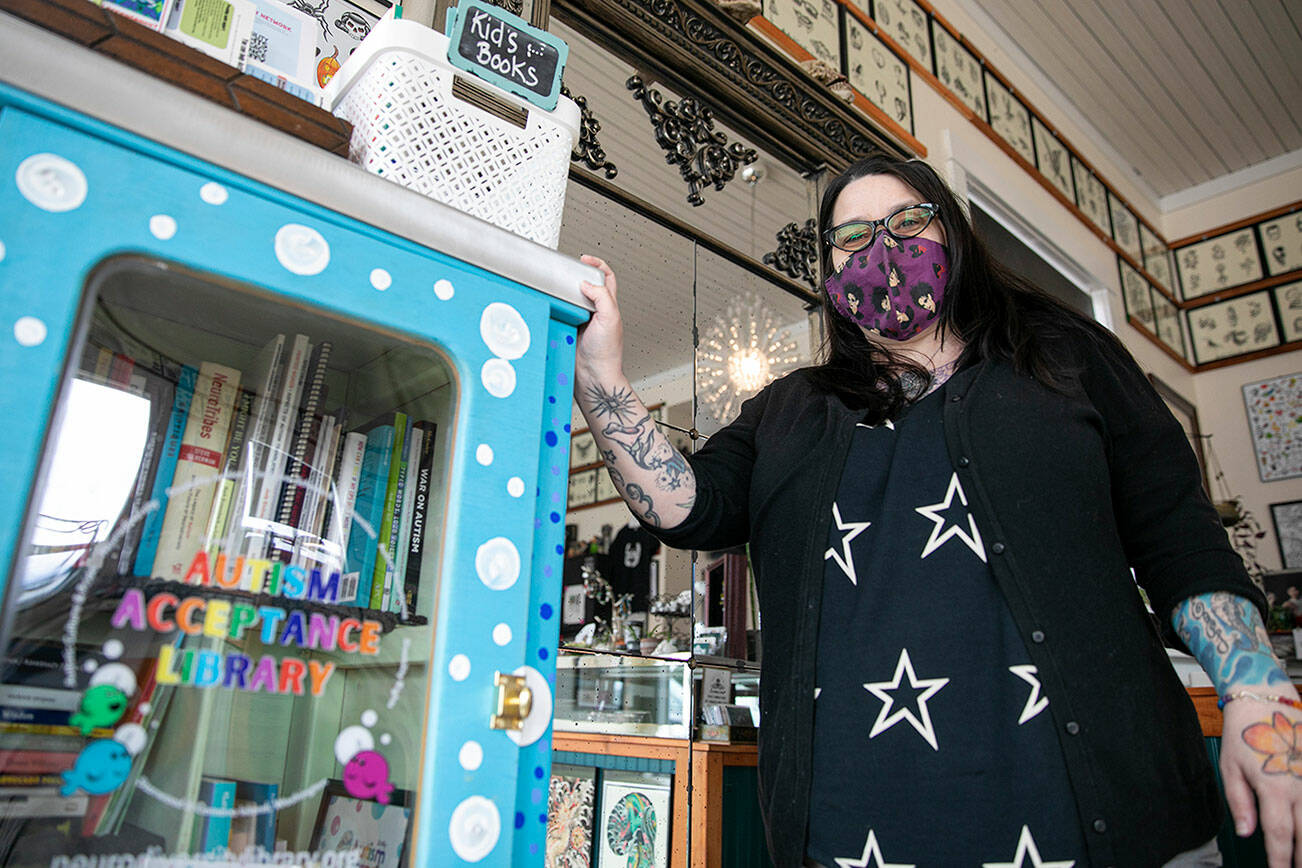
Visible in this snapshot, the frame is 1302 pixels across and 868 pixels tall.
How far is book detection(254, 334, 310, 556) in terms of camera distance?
0.68 m

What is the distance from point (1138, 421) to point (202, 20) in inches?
44.1

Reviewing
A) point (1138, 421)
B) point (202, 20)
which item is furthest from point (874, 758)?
point (202, 20)

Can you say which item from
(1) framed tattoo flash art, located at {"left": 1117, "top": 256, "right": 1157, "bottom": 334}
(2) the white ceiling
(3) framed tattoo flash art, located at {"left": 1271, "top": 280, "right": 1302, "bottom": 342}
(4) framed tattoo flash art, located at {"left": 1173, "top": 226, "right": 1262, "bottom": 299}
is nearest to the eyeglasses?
(2) the white ceiling

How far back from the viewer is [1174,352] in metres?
4.70

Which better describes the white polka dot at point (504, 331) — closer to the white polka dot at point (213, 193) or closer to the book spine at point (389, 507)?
the book spine at point (389, 507)

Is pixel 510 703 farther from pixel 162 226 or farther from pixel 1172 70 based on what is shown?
pixel 1172 70

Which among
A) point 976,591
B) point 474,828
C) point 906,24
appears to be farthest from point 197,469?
point 906,24

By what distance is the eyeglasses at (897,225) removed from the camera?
3.78ft

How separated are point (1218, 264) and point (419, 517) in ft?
18.4

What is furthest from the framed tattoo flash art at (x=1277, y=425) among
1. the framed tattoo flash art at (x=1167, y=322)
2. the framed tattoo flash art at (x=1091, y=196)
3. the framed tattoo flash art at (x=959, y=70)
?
the framed tattoo flash art at (x=959, y=70)

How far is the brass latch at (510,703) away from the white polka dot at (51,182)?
45 cm

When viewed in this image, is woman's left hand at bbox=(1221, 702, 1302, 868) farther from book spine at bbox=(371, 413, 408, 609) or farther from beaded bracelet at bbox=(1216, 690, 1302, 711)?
book spine at bbox=(371, 413, 408, 609)

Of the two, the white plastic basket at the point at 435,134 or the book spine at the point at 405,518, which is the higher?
the white plastic basket at the point at 435,134

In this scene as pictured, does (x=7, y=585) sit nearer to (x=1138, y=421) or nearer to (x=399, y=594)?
(x=399, y=594)
